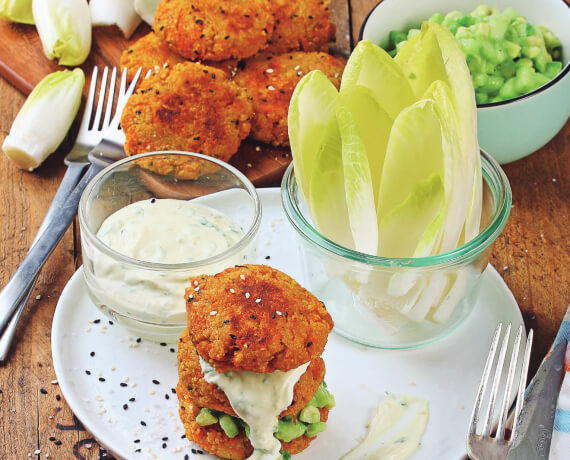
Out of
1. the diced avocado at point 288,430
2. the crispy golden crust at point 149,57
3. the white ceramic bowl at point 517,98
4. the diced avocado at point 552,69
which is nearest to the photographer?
the diced avocado at point 288,430

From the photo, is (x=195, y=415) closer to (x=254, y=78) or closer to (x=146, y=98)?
(x=146, y=98)

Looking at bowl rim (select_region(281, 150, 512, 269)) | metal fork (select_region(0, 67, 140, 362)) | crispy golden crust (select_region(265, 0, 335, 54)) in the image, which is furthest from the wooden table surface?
crispy golden crust (select_region(265, 0, 335, 54))

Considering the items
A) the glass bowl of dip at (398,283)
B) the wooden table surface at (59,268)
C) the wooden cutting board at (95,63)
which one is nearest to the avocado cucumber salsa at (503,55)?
the wooden table surface at (59,268)

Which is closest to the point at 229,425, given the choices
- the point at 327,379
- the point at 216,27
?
the point at 327,379

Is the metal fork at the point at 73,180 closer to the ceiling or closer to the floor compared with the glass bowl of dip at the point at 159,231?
closer to the floor

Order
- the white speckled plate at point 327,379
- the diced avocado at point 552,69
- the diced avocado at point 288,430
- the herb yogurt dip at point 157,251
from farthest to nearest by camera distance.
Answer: the diced avocado at point 552,69 → the herb yogurt dip at point 157,251 → the white speckled plate at point 327,379 → the diced avocado at point 288,430

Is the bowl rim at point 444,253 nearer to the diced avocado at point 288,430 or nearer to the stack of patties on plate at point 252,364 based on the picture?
the stack of patties on plate at point 252,364

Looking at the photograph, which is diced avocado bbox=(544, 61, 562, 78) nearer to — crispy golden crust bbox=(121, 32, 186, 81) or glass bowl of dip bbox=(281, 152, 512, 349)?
glass bowl of dip bbox=(281, 152, 512, 349)

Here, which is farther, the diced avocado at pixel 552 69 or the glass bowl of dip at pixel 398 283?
the diced avocado at pixel 552 69
